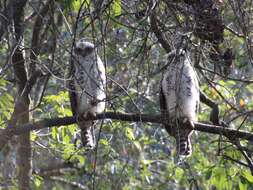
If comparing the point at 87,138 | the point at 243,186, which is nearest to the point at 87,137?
the point at 87,138

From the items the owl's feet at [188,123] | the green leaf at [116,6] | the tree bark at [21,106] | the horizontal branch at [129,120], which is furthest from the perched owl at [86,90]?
the green leaf at [116,6]

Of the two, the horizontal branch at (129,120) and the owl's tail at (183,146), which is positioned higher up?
the horizontal branch at (129,120)

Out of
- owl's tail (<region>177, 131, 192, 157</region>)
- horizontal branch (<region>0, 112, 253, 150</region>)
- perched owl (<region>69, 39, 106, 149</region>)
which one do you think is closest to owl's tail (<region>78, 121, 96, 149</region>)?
perched owl (<region>69, 39, 106, 149</region>)

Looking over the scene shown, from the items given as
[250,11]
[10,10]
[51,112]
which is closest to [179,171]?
[51,112]

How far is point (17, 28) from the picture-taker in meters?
4.61

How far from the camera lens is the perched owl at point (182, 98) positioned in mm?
4930

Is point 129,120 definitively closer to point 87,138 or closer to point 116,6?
point 116,6

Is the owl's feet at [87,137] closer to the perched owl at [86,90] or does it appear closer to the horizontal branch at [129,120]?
the perched owl at [86,90]

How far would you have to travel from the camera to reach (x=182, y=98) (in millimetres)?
5117

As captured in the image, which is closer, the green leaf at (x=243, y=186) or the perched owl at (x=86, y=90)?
the green leaf at (x=243, y=186)

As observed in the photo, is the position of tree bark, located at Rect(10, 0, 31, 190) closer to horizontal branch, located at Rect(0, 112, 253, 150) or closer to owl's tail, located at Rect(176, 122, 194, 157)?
horizontal branch, located at Rect(0, 112, 253, 150)

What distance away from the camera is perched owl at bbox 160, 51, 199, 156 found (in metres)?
4.93

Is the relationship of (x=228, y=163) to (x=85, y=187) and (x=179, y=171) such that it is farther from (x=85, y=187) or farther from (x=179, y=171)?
(x=85, y=187)

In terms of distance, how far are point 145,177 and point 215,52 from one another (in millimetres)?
2675
